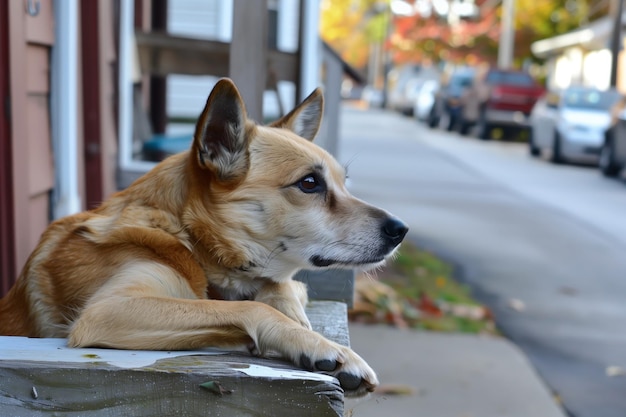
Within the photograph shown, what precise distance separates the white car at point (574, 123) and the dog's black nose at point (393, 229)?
16.0 metres

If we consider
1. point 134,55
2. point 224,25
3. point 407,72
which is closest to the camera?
point 134,55

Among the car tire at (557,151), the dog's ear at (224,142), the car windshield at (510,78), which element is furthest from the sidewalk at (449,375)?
the car windshield at (510,78)

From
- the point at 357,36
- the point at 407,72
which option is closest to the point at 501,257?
the point at 407,72

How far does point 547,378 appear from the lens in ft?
18.2

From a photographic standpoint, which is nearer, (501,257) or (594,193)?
(501,257)

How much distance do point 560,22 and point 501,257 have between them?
3599cm

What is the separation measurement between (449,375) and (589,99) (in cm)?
1620

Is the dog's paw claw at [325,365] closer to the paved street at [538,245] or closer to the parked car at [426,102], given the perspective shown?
the paved street at [538,245]

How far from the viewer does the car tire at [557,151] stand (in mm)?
19688

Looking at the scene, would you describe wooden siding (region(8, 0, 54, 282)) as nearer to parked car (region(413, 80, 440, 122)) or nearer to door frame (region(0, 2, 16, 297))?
door frame (region(0, 2, 16, 297))

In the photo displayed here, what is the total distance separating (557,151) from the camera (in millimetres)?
19906

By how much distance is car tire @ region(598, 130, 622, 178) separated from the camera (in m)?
16.8

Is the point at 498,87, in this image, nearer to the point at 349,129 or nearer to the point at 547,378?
the point at 349,129

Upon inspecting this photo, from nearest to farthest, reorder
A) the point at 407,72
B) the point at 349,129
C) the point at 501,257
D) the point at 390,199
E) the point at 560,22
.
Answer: the point at 501,257 → the point at 390,199 → the point at 349,129 → the point at 560,22 → the point at 407,72
